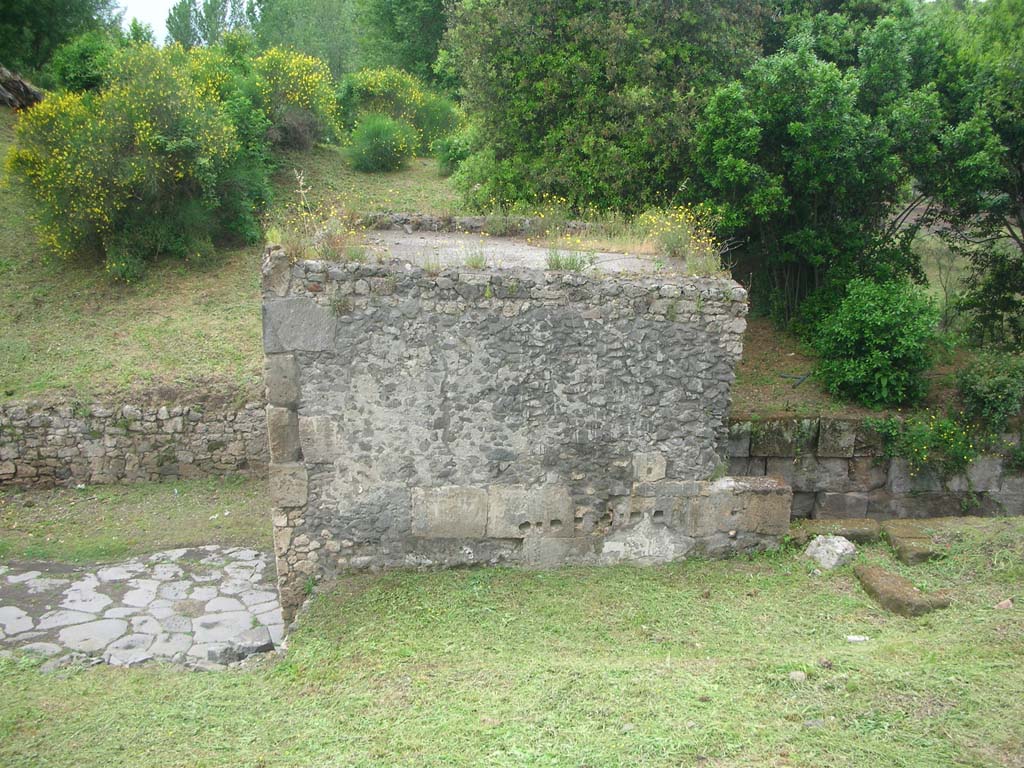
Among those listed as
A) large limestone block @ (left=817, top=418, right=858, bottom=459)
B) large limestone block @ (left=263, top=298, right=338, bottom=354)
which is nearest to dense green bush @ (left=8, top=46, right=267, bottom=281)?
large limestone block @ (left=263, top=298, right=338, bottom=354)

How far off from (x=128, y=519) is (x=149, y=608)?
2.35 metres

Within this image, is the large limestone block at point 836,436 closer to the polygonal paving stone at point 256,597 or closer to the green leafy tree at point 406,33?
the polygonal paving stone at point 256,597

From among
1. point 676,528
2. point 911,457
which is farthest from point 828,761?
point 911,457

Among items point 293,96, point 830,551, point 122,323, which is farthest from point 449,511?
point 293,96

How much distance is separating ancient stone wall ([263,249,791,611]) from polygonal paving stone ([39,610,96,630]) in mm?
1931

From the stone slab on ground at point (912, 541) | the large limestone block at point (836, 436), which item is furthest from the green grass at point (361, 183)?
the stone slab on ground at point (912, 541)

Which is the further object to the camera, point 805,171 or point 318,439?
point 805,171

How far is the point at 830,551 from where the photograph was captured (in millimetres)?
7176

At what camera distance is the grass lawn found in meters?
4.50

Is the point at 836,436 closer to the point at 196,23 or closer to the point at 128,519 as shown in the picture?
the point at 128,519

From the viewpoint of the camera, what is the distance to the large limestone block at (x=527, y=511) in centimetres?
676

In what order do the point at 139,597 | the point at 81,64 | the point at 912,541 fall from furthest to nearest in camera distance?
the point at 81,64 → the point at 139,597 → the point at 912,541

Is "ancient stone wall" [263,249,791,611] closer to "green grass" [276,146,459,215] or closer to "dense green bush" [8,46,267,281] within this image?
"dense green bush" [8,46,267,281]

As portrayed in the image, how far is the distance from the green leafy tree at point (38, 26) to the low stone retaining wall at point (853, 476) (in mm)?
21013
